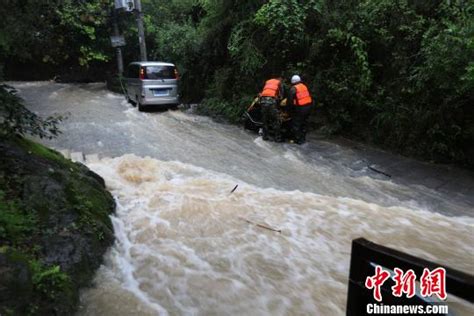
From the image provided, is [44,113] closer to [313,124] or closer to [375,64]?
[313,124]

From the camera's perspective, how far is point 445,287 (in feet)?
5.62

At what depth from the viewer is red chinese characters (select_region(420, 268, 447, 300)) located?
1717mm

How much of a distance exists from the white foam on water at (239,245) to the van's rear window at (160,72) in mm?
7541

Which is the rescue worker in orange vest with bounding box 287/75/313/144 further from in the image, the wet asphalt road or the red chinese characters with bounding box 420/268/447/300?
the red chinese characters with bounding box 420/268/447/300

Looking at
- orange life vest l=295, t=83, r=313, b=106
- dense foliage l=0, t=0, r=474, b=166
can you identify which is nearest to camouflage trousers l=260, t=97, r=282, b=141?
orange life vest l=295, t=83, r=313, b=106

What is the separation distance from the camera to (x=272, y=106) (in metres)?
11.0

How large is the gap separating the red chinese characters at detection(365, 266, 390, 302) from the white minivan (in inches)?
537

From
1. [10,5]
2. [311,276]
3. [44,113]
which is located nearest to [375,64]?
[311,276]

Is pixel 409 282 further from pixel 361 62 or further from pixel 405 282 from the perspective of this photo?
pixel 361 62

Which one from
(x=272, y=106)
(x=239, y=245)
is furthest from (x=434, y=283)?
(x=272, y=106)

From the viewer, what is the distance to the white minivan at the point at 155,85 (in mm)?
14812

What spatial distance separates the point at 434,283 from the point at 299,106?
9050 millimetres

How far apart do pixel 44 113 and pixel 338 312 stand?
1390 centimetres

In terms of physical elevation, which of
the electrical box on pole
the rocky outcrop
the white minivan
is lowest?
the rocky outcrop
